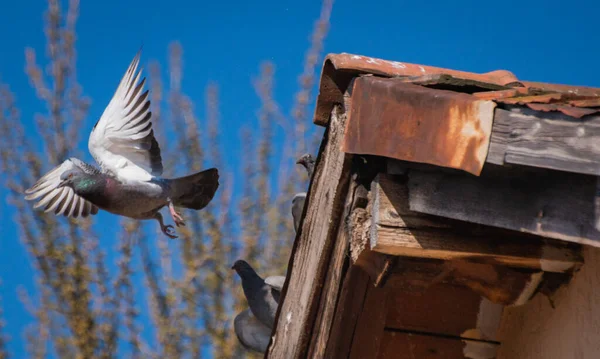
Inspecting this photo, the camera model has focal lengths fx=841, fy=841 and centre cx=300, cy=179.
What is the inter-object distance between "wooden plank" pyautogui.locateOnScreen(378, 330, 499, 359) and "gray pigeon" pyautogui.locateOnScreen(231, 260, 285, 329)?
8.44 ft

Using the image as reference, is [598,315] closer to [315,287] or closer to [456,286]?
[456,286]

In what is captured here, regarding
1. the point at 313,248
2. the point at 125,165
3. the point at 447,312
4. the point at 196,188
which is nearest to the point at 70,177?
the point at 125,165

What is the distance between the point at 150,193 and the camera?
18.3 ft

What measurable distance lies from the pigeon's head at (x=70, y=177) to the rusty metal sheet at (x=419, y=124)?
13.8 ft

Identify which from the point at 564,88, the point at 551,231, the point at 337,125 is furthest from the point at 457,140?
the point at 337,125

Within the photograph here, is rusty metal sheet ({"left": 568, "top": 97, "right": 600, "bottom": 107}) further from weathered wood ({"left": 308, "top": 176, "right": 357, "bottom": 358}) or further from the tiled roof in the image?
weathered wood ({"left": 308, "top": 176, "right": 357, "bottom": 358})

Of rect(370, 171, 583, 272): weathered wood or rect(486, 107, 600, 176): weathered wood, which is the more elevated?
rect(486, 107, 600, 176): weathered wood

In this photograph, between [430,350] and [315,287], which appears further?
[430,350]

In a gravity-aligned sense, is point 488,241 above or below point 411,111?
below

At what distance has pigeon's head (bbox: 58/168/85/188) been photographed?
5.50 metres

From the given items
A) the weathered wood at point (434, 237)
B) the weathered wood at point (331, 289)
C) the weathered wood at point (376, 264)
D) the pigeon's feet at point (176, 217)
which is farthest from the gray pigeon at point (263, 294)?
the weathered wood at point (434, 237)

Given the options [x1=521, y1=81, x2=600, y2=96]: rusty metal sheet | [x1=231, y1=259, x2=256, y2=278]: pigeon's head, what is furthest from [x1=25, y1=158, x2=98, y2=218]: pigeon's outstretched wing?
[x1=521, y1=81, x2=600, y2=96]: rusty metal sheet

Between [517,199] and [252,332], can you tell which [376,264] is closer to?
[517,199]

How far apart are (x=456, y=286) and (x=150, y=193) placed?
3633mm
